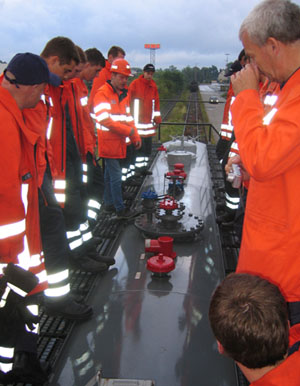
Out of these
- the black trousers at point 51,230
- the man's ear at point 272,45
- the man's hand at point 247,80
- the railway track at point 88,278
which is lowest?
the railway track at point 88,278

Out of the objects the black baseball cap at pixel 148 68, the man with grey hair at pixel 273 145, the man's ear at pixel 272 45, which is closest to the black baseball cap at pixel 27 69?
the man with grey hair at pixel 273 145

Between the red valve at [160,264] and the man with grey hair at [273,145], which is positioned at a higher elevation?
the man with grey hair at [273,145]

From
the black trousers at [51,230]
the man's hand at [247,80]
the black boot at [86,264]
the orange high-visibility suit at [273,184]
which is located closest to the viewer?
the orange high-visibility suit at [273,184]

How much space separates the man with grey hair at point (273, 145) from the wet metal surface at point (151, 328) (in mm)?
749

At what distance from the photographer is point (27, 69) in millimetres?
1927

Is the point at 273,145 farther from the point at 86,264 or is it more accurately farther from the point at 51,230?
the point at 86,264

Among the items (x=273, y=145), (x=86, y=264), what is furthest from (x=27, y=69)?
(x=86, y=264)

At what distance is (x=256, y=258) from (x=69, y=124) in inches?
77.5

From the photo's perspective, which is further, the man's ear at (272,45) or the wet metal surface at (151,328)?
the wet metal surface at (151,328)

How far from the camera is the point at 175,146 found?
21.0ft

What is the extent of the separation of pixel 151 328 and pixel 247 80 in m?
1.53

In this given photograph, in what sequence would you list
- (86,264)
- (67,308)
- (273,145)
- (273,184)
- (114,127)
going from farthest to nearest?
(114,127) < (86,264) < (67,308) < (273,184) < (273,145)

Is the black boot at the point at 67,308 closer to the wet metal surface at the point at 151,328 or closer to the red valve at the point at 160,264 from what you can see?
the wet metal surface at the point at 151,328

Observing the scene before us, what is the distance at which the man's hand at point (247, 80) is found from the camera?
1.47 metres
